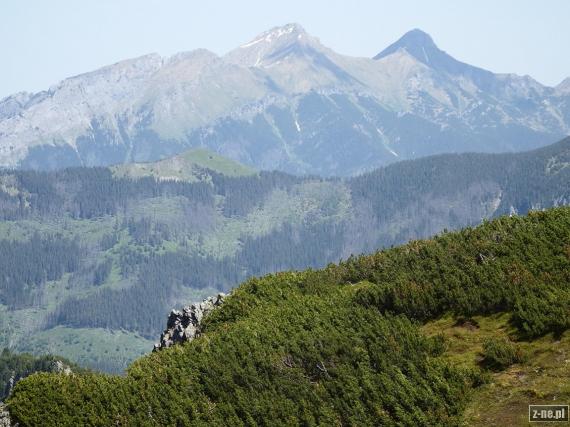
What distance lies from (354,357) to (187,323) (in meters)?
23.1

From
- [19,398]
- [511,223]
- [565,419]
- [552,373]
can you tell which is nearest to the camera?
[565,419]

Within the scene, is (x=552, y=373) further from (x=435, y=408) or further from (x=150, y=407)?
(x=150, y=407)

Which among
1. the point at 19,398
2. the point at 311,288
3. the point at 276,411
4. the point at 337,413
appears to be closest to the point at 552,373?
the point at 337,413

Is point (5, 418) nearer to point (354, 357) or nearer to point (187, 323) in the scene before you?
point (187, 323)

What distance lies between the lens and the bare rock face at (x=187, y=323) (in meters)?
60.9

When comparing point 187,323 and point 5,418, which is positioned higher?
point 187,323

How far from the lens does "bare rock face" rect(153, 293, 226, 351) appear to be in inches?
2399

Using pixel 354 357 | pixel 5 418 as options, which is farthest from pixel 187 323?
pixel 354 357

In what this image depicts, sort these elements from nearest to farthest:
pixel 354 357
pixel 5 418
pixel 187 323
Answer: pixel 354 357 → pixel 5 418 → pixel 187 323

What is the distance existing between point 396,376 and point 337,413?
355 centimetres

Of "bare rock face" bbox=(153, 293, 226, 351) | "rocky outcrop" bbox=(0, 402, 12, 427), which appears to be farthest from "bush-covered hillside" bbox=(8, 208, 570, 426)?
"bare rock face" bbox=(153, 293, 226, 351)

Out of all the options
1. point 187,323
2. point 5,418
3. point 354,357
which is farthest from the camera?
point 187,323

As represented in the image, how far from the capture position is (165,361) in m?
51.4

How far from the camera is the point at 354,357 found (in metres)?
43.5
